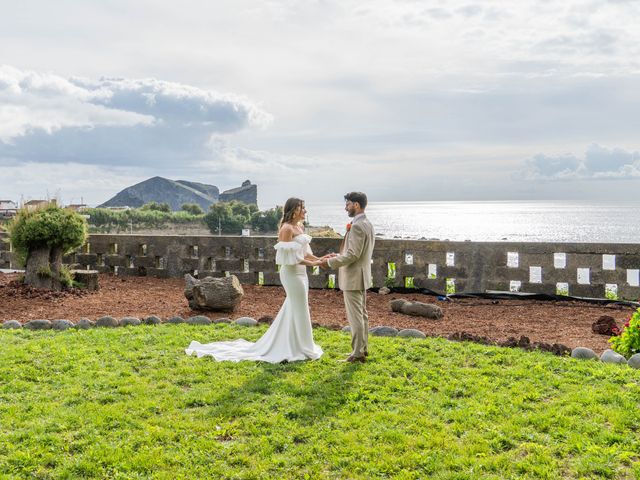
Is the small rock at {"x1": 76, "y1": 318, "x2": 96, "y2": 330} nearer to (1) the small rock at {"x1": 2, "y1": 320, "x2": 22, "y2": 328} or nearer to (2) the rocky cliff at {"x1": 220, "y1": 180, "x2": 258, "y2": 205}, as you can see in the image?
(1) the small rock at {"x1": 2, "y1": 320, "x2": 22, "y2": 328}

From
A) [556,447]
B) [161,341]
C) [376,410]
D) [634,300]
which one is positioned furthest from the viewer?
[634,300]

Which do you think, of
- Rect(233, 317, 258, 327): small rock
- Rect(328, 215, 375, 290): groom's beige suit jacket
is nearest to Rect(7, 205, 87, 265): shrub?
Rect(233, 317, 258, 327): small rock

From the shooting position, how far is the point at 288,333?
299 inches

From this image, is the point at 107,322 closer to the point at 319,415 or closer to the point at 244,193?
the point at 319,415

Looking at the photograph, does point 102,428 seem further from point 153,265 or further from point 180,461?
point 153,265

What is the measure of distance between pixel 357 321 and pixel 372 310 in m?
3.98

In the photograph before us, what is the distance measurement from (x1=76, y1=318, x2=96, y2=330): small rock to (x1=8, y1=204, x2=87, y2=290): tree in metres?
4.07

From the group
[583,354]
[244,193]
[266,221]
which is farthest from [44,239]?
[244,193]

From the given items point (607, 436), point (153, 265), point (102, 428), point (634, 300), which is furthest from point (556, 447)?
point (153, 265)

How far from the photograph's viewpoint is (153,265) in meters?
15.5

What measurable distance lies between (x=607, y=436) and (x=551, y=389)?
46.3 inches

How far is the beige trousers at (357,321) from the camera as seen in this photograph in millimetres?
7172

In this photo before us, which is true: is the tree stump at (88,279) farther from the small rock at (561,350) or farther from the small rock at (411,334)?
the small rock at (561,350)

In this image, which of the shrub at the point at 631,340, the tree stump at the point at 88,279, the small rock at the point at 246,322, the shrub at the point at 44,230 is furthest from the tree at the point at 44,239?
the shrub at the point at 631,340
